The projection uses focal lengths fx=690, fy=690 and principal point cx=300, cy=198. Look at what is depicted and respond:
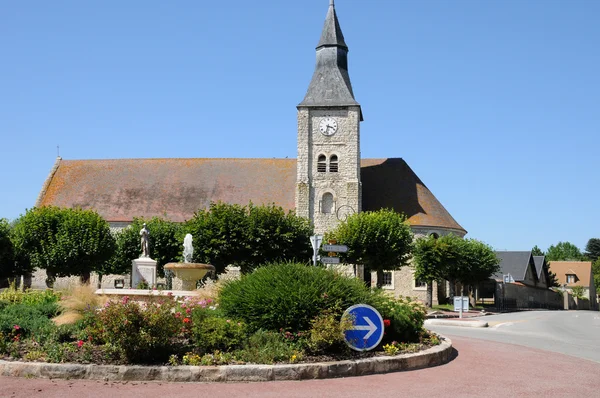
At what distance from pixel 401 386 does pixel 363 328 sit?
185cm

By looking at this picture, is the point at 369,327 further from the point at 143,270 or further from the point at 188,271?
the point at 143,270

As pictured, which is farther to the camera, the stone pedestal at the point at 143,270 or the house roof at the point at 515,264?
the house roof at the point at 515,264

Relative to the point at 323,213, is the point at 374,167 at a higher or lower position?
higher

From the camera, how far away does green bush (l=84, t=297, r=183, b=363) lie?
9984mm

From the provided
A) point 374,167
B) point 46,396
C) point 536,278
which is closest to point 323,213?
point 374,167

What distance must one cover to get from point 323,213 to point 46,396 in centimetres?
Answer: 3927

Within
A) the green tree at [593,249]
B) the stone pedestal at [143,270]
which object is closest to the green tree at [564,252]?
the green tree at [593,249]

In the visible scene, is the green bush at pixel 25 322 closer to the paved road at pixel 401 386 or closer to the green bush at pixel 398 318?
the paved road at pixel 401 386

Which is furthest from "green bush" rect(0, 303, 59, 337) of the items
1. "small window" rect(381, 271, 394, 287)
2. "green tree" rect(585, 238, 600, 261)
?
"green tree" rect(585, 238, 600, 261)

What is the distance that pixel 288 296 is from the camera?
11812mm

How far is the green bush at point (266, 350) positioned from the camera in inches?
408

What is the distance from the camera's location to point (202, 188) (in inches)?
2042

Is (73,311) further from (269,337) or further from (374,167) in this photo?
(374,167)

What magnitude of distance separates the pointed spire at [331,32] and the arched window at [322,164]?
791cm
